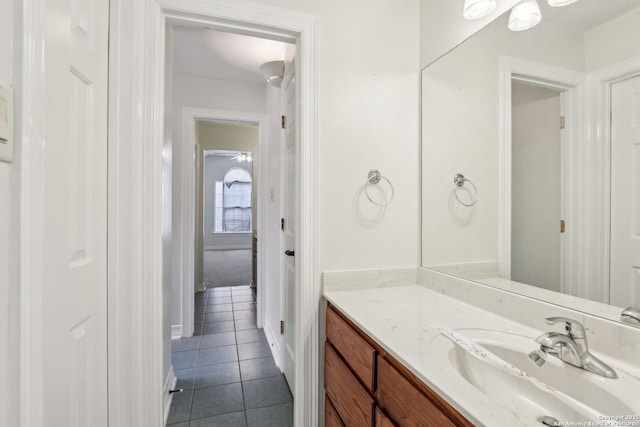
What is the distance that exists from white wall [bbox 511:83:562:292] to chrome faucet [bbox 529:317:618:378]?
11.3 inches

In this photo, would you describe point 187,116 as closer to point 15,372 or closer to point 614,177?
point 15,372

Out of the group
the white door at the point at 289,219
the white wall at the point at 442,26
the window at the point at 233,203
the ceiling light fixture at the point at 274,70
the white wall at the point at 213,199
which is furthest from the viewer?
the window at the point at 233,203

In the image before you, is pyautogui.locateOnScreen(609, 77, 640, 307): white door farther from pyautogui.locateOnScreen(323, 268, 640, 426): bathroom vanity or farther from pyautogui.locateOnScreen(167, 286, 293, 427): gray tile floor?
pyautogui.locateOnScreen(167, 286, 293, 427): gray tile floor

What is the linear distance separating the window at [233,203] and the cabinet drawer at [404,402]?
7568 mm

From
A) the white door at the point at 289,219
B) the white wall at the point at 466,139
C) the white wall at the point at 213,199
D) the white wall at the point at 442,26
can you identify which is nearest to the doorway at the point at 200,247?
the white door at the point at 289,219

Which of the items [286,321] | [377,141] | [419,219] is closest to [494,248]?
[419,219]

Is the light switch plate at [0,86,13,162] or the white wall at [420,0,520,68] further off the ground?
the white wall at [420,0,520,68]

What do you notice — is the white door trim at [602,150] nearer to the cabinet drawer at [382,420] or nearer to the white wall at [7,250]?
the cabinet drawer at [382,420]

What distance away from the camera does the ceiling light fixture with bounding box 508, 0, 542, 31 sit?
1049 millimetres

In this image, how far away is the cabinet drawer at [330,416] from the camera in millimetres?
1198

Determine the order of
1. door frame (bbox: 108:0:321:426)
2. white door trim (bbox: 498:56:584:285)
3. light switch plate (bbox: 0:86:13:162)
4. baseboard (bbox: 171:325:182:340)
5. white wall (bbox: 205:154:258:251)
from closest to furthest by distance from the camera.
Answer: light switch plate (bbox: 0:86:13:162), white door trim (bbox: 498:56:584:285), door frame (bbox: 108:0:321:426), baseboard (bbox: 171:325:182:340), white wall (bbox: 205:154:258:251)

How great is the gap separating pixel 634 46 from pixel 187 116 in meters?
3.02

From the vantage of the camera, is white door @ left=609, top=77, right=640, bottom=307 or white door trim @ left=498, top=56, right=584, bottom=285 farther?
white door trim @ left=498, top=56, right=584, bottom=285

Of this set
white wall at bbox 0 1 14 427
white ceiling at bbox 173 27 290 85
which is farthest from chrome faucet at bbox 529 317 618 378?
white ceiling at bbox 173 27 290 85
